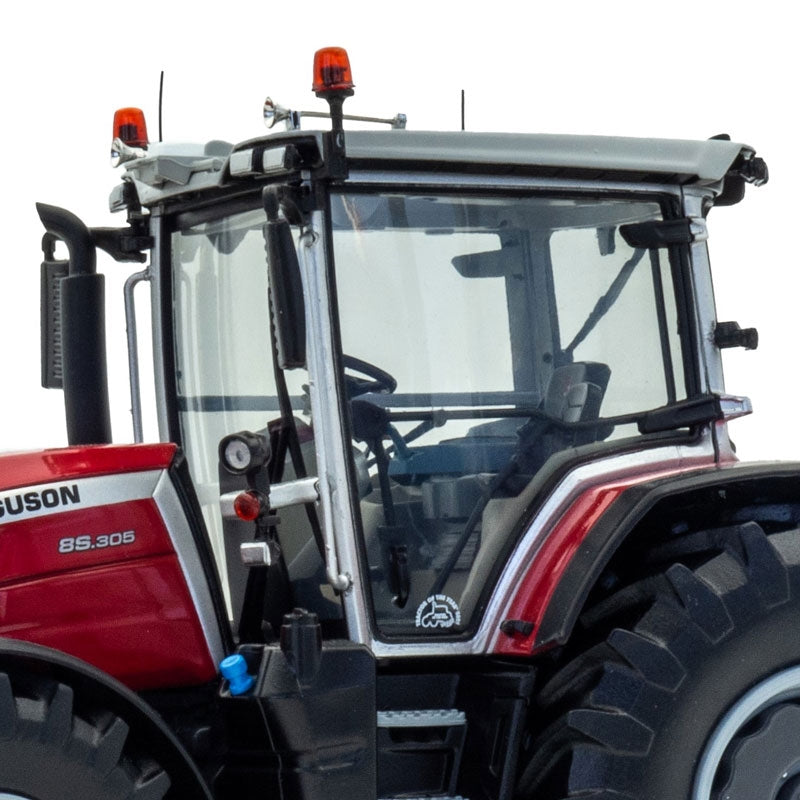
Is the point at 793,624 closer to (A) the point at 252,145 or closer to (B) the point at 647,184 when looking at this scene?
(B) the point at 647,184

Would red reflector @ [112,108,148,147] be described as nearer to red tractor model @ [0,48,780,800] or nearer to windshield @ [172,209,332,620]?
red tractor model @ [0,48,780,800]

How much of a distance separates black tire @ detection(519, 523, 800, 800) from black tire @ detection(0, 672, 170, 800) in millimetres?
1054

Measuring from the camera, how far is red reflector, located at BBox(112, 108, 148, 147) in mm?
4621

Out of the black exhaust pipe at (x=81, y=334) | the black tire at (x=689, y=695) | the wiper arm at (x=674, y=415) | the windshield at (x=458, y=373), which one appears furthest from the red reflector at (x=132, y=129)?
the black tire at (x=689, y=695)

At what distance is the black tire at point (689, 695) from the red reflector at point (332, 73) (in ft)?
4.95

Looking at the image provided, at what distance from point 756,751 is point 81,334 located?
218 cm

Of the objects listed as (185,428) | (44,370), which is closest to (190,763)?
(185,428)

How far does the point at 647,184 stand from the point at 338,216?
3.18ft

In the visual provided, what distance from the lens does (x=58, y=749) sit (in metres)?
3.55

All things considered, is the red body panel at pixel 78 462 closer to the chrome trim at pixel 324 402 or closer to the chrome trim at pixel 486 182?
the chrome trim at pixel 324 402

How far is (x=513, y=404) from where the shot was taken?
14.2ft

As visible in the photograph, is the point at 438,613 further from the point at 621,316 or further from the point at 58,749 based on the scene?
the point at 58,749

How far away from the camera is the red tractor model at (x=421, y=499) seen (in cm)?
396

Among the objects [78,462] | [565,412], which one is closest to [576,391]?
[565,412]
